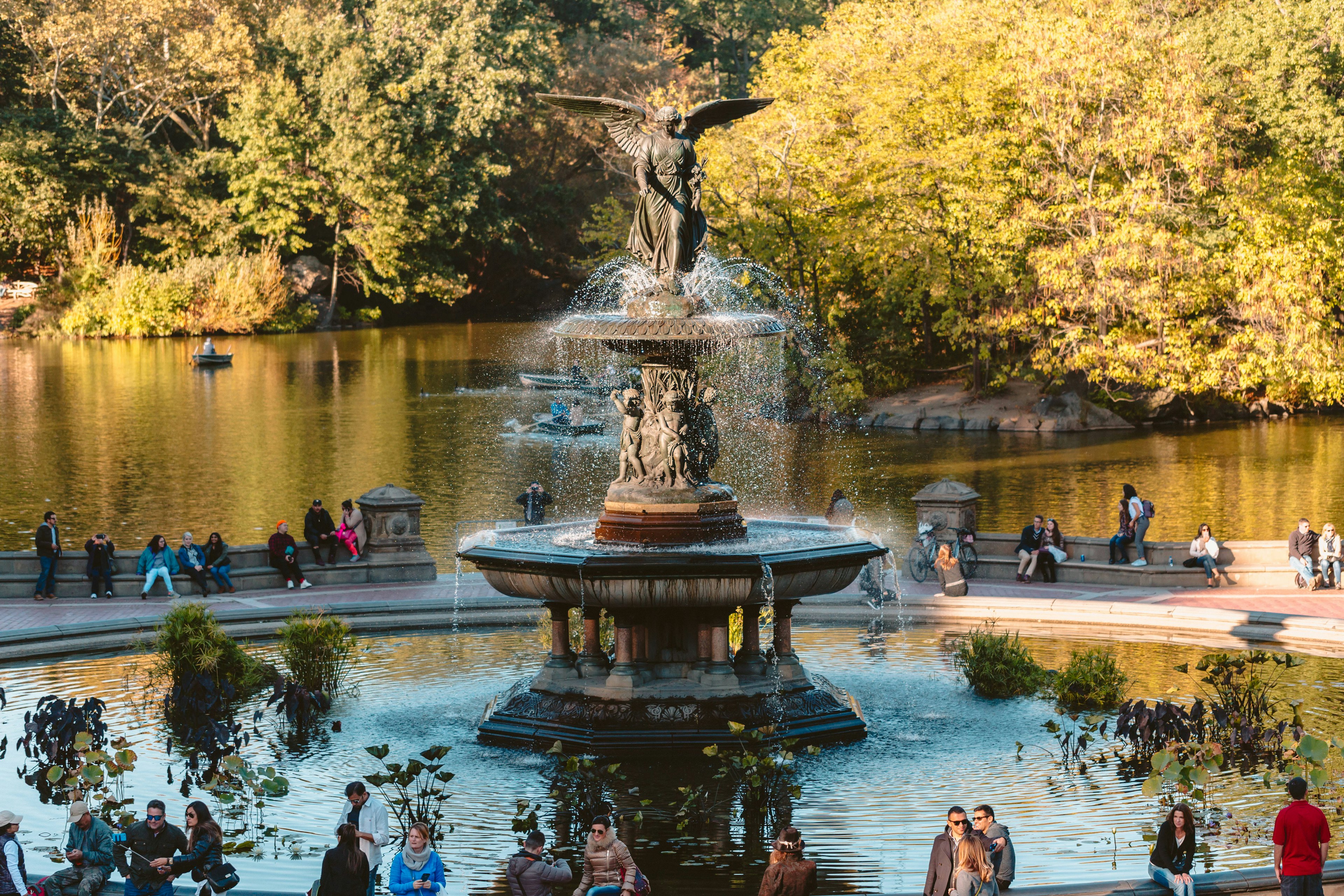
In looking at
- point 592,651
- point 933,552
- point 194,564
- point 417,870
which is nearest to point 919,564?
point 933,552

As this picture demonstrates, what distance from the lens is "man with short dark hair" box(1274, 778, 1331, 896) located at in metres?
9.55

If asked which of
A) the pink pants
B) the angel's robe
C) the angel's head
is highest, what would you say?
the angel's head

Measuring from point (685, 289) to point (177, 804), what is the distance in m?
6.75

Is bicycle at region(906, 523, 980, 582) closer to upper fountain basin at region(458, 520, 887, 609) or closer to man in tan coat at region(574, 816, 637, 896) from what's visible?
upper fountain basin at region(458, 520, 887, 609)

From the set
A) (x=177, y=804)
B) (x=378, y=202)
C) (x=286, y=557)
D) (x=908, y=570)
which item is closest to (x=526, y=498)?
(x=286, y=557)

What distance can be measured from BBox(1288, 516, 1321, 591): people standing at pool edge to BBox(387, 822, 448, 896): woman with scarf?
15.7m

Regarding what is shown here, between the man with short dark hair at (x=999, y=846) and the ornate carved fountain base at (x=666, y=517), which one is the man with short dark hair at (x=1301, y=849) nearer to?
the man with short dark hair at (x=999, y=846)

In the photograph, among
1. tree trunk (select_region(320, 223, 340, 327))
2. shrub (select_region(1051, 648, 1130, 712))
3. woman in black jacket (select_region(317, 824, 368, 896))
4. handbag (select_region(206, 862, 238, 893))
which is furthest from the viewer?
tree trunk (select_region(320, 223, 340, 327))

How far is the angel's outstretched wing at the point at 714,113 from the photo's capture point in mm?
15758

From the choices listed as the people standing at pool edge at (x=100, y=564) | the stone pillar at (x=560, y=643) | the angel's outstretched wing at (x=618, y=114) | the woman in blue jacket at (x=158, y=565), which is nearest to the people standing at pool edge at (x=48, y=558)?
the people standing at pool edge at (x=100, y=564)

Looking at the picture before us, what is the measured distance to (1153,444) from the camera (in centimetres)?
4403

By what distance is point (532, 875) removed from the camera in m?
9.89

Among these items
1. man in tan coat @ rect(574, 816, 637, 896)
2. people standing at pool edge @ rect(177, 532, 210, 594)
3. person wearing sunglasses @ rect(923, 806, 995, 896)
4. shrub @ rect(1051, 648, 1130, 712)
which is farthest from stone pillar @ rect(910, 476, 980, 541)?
person wearing sunglasses @ rect(923, 806, 995, 896)

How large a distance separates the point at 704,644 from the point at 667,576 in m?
1.18
